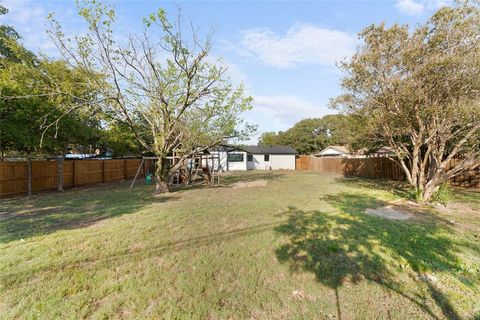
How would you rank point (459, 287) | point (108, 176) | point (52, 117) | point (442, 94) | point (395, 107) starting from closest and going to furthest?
point (459, 287), point (442, 94), point (395, 107), point (52, 117), point (108, 176)

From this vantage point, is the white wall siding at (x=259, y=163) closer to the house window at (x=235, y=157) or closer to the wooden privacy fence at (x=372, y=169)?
the house window at (x=235, y=157)

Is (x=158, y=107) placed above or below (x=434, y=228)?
above

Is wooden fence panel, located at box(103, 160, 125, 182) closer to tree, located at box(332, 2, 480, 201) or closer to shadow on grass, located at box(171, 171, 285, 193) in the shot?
shadow on grass, located at box(171, 171, 285, 193)

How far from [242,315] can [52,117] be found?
406 inches

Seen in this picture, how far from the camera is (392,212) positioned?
661 cm

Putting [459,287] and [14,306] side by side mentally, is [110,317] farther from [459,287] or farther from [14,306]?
[459,287]

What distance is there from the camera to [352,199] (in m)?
8.53

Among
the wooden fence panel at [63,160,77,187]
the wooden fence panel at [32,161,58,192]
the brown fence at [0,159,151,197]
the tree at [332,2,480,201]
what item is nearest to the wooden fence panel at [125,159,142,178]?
the brown fence at [0,159,151,197]

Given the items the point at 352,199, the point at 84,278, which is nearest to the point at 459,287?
the point at 84,278

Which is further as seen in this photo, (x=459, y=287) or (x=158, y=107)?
(x=158, y=107)

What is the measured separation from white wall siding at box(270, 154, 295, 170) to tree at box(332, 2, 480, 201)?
2127cm

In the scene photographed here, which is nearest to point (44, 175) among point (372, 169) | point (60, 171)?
point (60, 171)

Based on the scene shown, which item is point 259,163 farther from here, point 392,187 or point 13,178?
point 13,178

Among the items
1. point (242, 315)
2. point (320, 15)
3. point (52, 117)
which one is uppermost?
point (320, 15)
